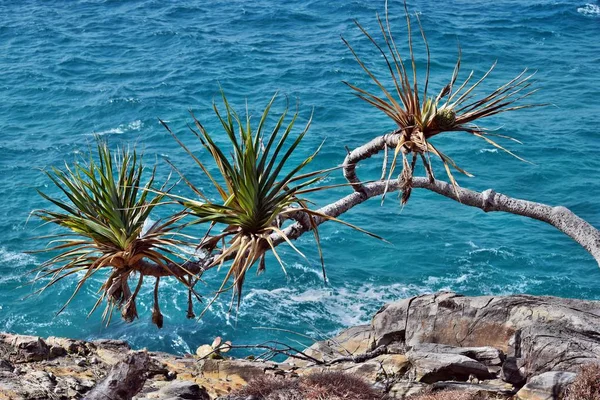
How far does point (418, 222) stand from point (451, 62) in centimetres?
1317

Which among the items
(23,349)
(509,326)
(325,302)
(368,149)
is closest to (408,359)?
(509,326)

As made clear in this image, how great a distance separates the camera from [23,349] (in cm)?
1148

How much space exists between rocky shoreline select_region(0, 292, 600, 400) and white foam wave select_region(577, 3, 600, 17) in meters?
35.1

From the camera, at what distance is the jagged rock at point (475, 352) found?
10328 millimetres

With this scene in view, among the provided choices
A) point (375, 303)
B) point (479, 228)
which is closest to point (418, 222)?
point (479, 228)

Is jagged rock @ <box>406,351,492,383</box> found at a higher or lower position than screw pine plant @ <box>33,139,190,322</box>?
lower

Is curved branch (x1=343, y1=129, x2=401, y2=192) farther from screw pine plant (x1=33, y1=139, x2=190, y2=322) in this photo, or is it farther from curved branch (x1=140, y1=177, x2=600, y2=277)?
screw pine plant (x1=33, y1=139, x2=190, y2=322)

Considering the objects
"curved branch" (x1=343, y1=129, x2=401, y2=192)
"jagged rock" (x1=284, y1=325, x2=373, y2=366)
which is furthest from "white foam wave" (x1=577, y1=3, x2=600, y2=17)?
"curved branch" (x1=343, y1=129, x2=401, y2=192)

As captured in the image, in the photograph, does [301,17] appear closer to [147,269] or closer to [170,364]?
[170,364]

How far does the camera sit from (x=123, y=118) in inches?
1238

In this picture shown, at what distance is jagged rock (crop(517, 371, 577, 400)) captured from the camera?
336 inches

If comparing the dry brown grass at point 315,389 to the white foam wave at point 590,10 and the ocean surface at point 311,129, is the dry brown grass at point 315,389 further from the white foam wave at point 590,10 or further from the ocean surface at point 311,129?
the white foam wave at point 590,10

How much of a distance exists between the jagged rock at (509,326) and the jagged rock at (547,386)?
1.64 ft

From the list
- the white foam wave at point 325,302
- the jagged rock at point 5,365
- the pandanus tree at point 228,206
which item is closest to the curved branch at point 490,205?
the pandanus tree at point 228,206
